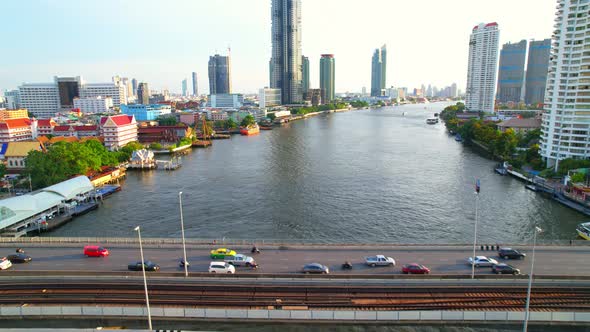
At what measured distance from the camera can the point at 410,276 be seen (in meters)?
17.3

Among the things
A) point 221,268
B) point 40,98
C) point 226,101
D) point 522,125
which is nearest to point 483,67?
point 522,125

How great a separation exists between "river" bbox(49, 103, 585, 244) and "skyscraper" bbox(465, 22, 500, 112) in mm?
72695

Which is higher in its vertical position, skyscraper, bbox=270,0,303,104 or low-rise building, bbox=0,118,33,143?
skyscraper, bbox=270,0,303,104

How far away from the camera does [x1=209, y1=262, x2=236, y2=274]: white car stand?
18.4m

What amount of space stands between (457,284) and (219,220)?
20.5 metres

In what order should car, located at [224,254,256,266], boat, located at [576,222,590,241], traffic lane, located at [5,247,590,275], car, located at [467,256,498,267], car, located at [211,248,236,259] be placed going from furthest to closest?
boat, located at [576,222,590,241] < car, located at [211,248,236,259] < car, located at [224,254,256,266] < traffic lane, located at [5,247,590,275] < car, located at [467,256,498,267]

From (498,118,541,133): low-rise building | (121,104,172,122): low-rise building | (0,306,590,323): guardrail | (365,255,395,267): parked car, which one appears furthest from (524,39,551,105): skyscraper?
(0,306,590,323): guardrail

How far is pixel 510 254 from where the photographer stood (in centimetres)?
2002

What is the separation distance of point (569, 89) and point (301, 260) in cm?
4363

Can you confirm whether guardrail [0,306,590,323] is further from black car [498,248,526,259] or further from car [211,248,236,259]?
black car [498,248,526,259]

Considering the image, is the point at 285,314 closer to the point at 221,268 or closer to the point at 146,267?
the point at 221,268

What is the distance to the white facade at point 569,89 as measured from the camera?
1718 inches

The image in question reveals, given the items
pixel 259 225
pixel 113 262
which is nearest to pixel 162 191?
pixel 259 225

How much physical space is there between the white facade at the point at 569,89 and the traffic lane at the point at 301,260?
3025 centimetres
